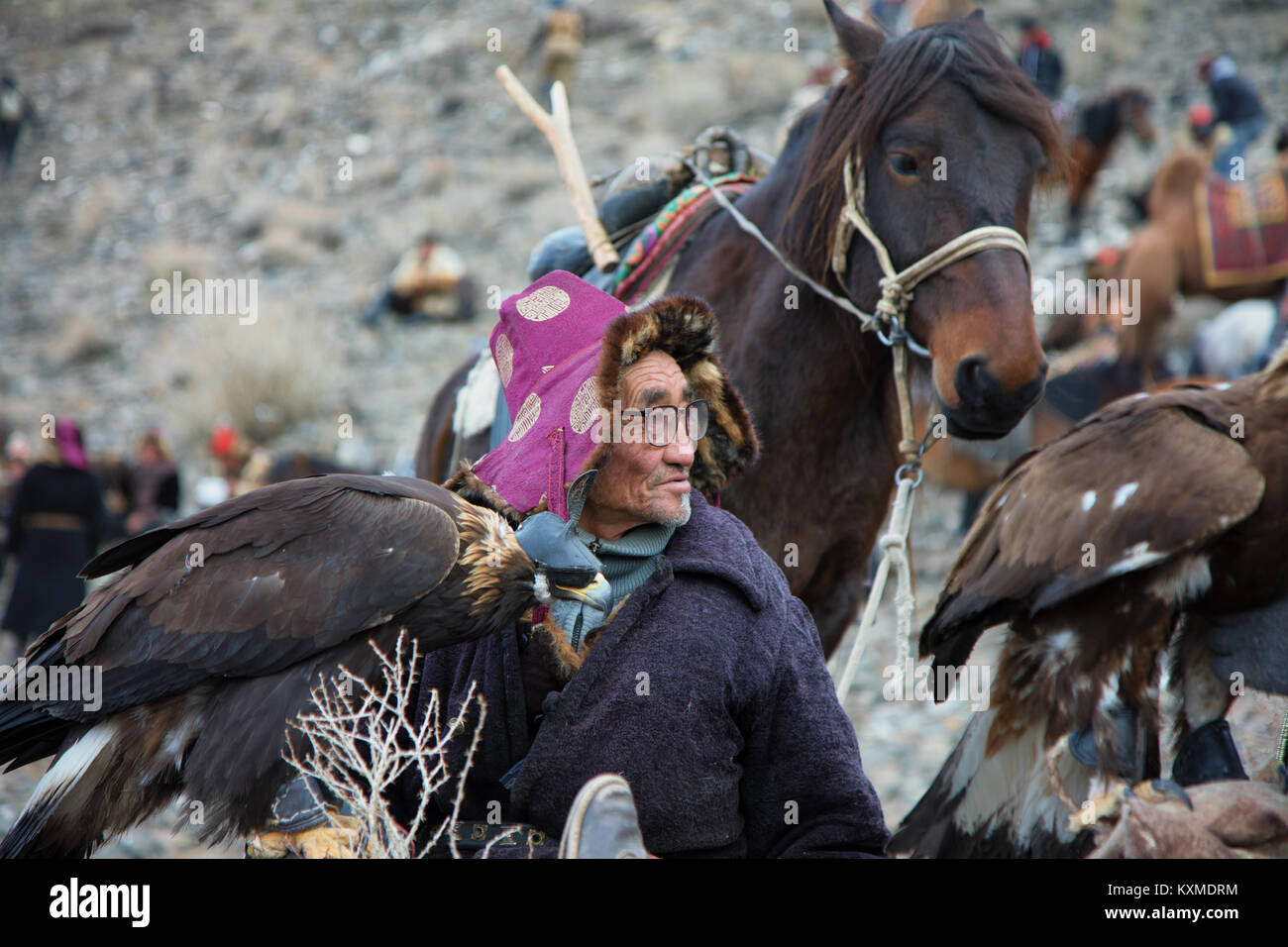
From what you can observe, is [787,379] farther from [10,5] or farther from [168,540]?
[10,5]

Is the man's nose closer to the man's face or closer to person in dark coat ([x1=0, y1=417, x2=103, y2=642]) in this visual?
the man's face

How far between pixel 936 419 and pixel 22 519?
750 centimetres

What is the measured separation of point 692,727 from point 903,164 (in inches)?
71.2

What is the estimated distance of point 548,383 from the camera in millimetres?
2771

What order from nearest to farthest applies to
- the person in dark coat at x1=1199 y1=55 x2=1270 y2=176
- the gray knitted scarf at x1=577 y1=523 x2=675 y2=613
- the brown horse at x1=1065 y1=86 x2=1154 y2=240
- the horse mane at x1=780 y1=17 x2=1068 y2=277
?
1. the gray knitted scarf at x1=577 y1=523 x2=675 y2=613
2. the horse mane at x1=780 y1=17 x2=1068 y2=277
3. the person in dark coat at x1=1199 y1=55 x2=1270 y2=176
4. the brown horse at x1=1065 y1=86 x2=1154 y2=240

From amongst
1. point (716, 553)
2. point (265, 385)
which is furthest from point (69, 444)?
point (716, 553)

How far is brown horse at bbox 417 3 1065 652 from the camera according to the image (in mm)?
3168

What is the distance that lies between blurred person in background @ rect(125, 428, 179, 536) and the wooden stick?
23.8 ft

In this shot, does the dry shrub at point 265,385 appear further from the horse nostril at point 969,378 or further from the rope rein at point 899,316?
the horse nostril at point 969,378

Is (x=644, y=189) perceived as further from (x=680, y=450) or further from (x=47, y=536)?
(x=47, y=536)

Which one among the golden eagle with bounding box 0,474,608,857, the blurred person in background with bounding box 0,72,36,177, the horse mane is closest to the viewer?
the golden eagle with bounding box 0,474,608,857

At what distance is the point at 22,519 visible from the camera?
8.60 meters

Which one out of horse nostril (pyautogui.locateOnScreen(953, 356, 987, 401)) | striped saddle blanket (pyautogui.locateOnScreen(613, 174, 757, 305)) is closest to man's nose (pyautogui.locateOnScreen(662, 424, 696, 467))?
horse nostril (pyautogui.locateOnScreen(953, 356, 987, 401))
